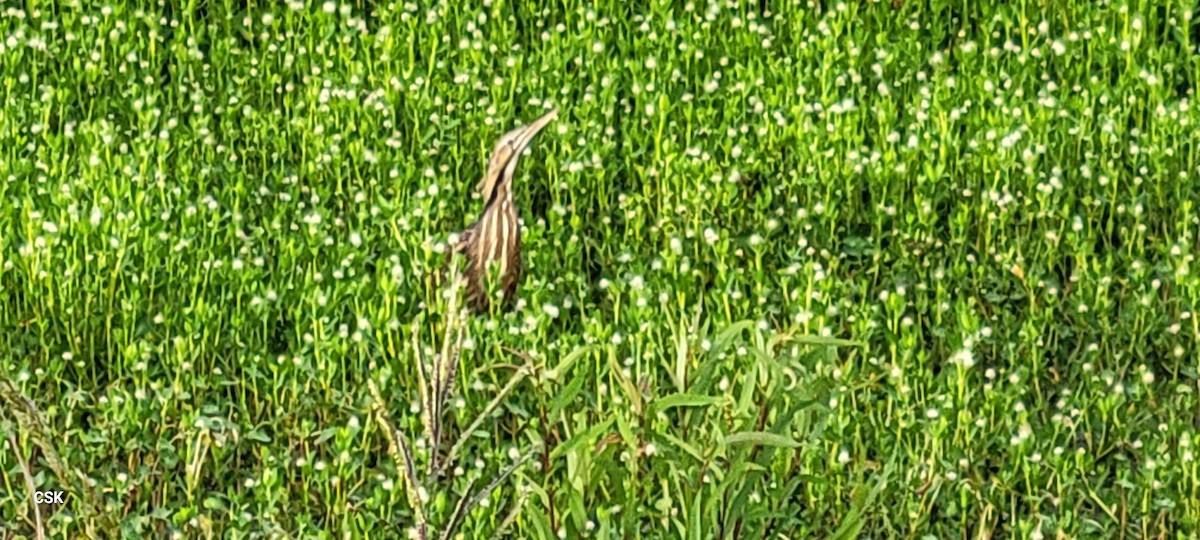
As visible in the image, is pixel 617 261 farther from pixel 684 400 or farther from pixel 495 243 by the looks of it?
pixel 684 400

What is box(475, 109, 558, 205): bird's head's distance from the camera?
6.29 metres

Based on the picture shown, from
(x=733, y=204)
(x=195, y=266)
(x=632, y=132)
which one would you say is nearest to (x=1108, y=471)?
(x=733, y=204)

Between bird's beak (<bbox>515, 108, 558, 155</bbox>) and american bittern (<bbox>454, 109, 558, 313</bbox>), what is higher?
bird's beak (<bbox>515, 108, 558, 155</bbox>)

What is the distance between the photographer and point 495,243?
6.06 meters

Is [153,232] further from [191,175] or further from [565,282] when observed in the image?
[565,282]

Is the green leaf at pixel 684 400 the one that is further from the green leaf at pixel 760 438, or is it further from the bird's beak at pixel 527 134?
the bird's beak at pixel 527 134

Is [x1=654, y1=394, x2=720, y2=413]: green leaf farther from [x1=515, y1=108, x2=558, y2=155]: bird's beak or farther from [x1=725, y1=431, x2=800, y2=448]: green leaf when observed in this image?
[x1=515, y1=108, x2=558, y2=155]: bird's beak

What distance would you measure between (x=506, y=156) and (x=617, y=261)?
522 mm

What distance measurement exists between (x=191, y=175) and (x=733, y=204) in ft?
6.57

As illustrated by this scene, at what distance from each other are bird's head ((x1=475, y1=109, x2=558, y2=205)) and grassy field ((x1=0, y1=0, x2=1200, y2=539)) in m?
0.21

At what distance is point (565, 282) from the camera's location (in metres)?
6.21

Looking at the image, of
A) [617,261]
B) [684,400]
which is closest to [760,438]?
[684,400]

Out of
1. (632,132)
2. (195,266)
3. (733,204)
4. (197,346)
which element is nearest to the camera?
(197,346)

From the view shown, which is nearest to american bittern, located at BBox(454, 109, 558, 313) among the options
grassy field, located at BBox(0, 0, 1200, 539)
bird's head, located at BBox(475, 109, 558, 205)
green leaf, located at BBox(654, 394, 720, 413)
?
bird's head, located at BBox(475, 109, 558, 205)
